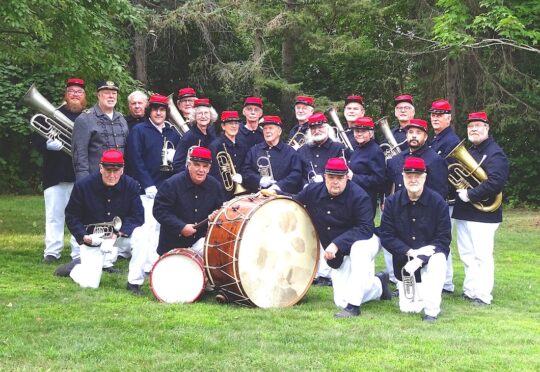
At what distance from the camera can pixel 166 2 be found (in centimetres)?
2050

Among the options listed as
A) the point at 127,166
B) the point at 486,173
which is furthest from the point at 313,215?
the point at 127,166

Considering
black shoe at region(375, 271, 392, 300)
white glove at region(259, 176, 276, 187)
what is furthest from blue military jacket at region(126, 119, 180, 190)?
black shoe at region(375, 271, 392, 300)

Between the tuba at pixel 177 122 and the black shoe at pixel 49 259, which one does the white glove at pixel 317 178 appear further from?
the black shoe at pixel 49 259

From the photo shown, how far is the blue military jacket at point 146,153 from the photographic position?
28.7 feet

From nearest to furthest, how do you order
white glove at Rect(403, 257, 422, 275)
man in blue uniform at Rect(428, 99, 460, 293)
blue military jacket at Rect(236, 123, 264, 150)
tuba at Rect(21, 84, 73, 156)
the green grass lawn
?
the green grass lawn, white glove at Rect(403, 257, 422, 275), man in blue uniform at Rect(428, 99, 460, 293), tuba at Rect(21, 84, 73, 156), blue military jacket at Rect(236, 123, 264, 150)

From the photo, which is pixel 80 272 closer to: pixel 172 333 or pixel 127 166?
pixel 127 166

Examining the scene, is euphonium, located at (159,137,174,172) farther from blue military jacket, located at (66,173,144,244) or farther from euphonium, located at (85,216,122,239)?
euphonium, located at (85,216,122,239)

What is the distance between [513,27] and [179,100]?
652cm

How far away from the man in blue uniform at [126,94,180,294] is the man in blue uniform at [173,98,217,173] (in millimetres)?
257

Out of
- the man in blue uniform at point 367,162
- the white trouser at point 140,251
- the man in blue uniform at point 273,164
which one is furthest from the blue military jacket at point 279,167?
the white trouser at point 140,251

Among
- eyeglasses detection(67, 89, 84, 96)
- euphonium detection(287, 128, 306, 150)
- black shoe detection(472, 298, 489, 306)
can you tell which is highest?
eyeglasses detection(67, 89, 84, 96)

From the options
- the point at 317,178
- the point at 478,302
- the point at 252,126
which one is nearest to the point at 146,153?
the point at 252,126

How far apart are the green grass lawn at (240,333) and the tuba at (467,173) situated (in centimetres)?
107

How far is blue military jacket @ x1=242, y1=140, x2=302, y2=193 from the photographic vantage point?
8.58m
